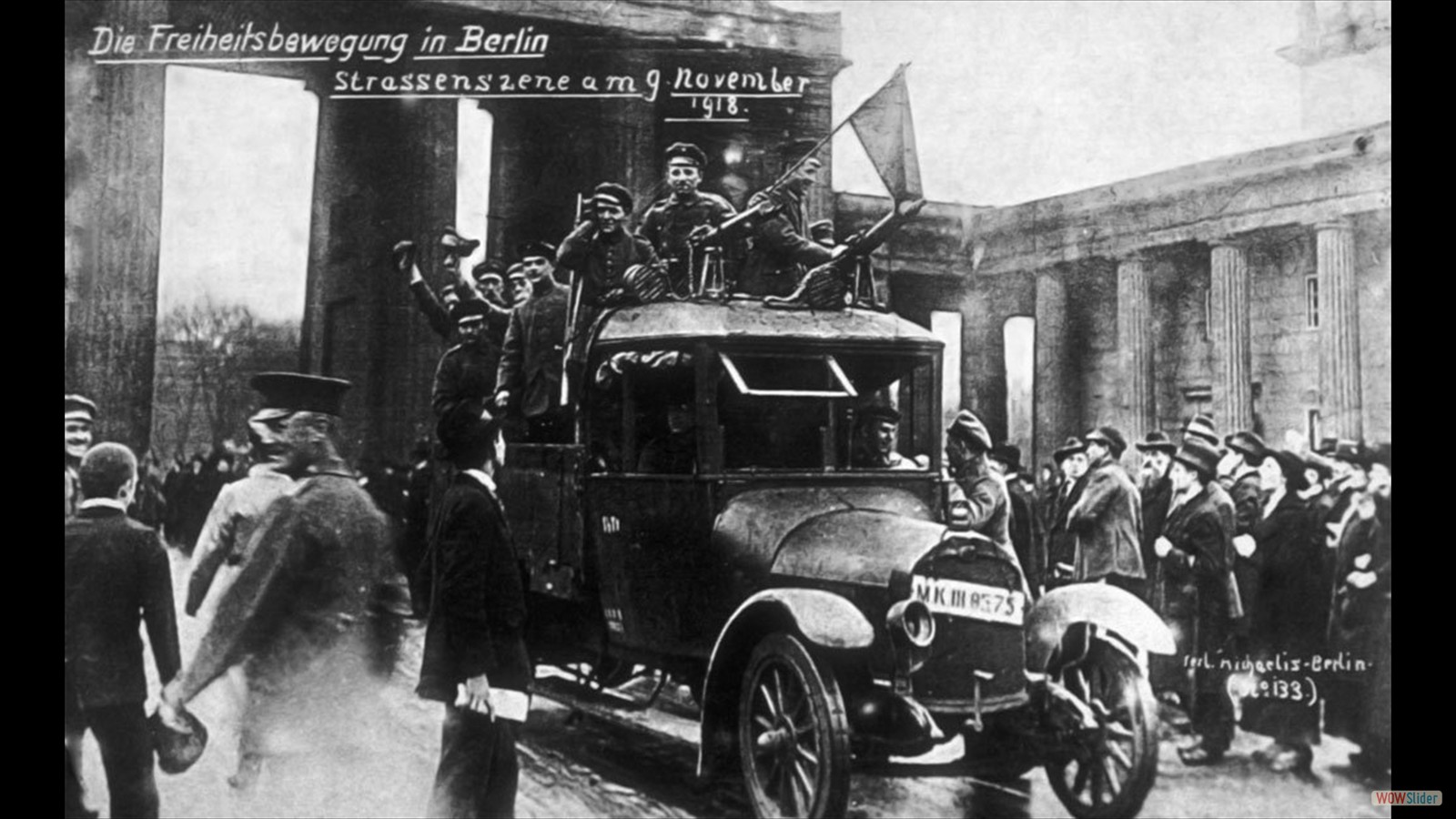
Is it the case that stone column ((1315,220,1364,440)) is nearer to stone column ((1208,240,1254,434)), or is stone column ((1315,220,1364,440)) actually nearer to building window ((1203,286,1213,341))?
stone column ((1208,240,1254,434))

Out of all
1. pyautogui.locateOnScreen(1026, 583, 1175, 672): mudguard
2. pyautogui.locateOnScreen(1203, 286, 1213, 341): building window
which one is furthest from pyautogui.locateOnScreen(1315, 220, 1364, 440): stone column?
pyautogui.locateOnScreen(1026, 583, 1175, 672): mudguard

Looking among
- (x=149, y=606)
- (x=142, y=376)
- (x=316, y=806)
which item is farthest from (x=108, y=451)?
(x=316, y=806)

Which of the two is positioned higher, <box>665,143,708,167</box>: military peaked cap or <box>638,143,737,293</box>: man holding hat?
<box>665,143,708,167</box>: military peaked cap

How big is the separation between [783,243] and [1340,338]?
221 centimetres

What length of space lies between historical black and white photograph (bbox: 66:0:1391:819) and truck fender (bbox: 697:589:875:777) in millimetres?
24

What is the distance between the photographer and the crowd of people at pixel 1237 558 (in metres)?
4.49

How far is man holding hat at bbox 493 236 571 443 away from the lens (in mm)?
4504

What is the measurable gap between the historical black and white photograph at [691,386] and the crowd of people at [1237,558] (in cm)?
2

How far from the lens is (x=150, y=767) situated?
14.7 ft

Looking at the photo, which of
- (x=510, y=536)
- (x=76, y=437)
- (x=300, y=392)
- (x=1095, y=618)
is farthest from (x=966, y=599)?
(x=76, y=437)

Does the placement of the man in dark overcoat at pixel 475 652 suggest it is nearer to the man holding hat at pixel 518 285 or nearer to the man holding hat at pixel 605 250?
the man holding hat at pixel 518 285

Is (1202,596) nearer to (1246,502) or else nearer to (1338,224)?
(1246,502)

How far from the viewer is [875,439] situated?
434 centimetres
